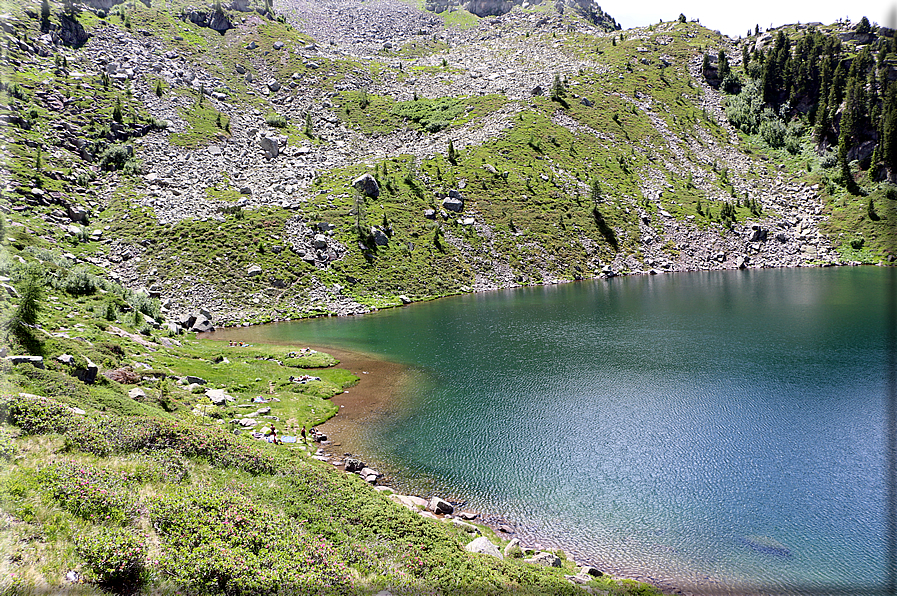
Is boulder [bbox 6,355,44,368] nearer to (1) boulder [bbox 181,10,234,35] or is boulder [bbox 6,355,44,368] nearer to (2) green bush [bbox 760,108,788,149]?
(1) boulder [bbox 181,10,234,35]

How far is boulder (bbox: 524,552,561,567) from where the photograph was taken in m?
20.3

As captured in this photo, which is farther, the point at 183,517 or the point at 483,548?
the point at 483,548

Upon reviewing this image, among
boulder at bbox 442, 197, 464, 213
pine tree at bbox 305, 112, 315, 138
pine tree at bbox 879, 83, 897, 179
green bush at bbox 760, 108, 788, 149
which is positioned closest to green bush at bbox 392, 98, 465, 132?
pine tree at bbox 305, 112, 315, 138

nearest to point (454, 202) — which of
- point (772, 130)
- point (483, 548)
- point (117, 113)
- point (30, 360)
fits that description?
point (117, 113)

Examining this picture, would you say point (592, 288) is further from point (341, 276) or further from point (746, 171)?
point (746, 171)

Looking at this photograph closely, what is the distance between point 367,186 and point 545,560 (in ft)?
382

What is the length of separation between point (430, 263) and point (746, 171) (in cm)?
11927

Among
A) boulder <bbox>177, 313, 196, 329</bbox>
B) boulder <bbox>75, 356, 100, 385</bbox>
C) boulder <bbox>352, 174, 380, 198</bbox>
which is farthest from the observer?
boulder <bbox>352, 174, 380, 198</bbox>

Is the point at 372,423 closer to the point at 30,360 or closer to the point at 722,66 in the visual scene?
the point at 30,360

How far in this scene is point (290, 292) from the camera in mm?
98125

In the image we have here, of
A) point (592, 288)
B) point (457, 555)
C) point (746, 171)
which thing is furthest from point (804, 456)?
point (746, 171)

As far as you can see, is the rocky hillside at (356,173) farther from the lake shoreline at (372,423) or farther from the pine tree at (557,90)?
the lake shoreline at (372,423)

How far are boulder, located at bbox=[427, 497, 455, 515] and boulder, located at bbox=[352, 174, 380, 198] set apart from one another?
359 ft

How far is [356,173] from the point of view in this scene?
5276 inches
